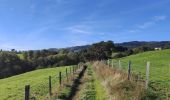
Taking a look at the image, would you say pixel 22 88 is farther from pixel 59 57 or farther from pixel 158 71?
pixel 59 57

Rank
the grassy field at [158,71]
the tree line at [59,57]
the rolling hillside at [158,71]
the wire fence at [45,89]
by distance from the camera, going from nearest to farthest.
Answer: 1. the wire fence at [45,89]
2. the rolling hillside at [158,71]
3. the grassy field at [158,71]
4. the tree line at [59,57]

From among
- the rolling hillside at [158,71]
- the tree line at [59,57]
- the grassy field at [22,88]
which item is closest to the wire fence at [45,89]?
the grassy field at [22,88]

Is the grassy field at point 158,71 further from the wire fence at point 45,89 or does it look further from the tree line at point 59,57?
the tree line at point 59,57

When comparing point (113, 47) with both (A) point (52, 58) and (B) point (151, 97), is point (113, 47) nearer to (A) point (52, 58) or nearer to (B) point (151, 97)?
(A) point (52, 58)

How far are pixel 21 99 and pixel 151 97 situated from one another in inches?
424

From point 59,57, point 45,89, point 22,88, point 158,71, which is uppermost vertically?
point 158,71

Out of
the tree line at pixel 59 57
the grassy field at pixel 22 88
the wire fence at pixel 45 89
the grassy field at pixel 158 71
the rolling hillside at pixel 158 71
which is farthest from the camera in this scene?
the tree line at pixel 59 57

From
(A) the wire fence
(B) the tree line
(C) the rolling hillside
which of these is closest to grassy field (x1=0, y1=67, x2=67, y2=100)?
(A) the wire fence

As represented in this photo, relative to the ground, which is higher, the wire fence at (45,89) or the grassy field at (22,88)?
the wire fence at (45,89)

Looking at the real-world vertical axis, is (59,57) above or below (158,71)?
below

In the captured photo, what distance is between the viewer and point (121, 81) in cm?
2264

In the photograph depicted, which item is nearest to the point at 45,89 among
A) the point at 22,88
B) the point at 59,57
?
the point at 22,88

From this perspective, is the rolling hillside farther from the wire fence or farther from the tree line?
the tree line

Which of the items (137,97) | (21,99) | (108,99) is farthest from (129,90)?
(21,99)
